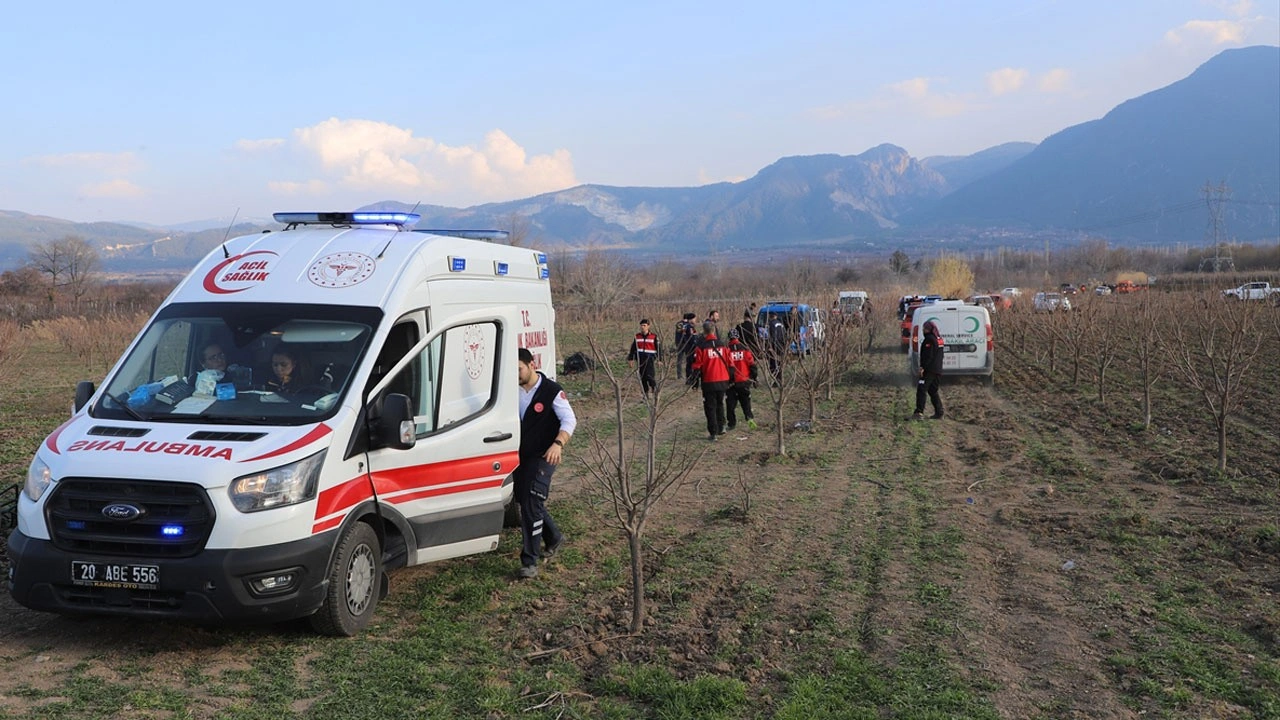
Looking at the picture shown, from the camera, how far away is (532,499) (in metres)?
7.15

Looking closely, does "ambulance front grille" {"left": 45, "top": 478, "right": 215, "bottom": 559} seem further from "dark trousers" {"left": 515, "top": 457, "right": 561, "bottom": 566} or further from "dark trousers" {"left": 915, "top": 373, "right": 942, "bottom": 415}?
"dark trousers" {"left": 915, "top": 373, "right": 942, "bottom": 415}

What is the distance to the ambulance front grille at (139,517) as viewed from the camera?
16.7ft

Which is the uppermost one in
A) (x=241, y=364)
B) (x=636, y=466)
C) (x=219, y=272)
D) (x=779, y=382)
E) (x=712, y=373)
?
(x=219, y=272)

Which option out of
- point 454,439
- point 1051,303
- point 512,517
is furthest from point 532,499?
point 1051,303

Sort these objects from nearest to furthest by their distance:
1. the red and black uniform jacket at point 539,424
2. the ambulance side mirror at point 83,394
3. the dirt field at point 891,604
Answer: the dirt field at point 891,604 → the ambulance side mirror at point 83,394 → the red and black uniform jacket at point 539,424

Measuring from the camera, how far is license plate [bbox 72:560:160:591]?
507cm

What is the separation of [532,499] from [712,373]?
285 inches

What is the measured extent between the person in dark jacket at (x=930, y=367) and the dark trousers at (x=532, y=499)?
9.87 metres

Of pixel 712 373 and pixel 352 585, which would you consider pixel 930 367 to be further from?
pixel 352 585

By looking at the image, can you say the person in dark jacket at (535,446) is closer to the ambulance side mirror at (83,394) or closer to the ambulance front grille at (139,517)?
the ambulance front grille at (139,517)

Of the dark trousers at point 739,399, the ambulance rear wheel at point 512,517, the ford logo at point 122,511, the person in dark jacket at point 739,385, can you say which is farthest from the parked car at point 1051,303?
the ford logo at point 122,511

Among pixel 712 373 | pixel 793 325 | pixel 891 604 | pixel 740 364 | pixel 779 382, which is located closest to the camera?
pixel 891 604

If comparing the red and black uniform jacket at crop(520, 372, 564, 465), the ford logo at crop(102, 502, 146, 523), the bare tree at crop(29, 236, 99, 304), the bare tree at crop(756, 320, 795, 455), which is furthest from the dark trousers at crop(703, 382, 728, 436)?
the bare tree at crop(29, 236, 99, 304)

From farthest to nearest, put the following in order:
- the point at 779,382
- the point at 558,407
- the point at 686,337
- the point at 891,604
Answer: the point at 686,337
the point at 779,382
the point at 558,407
the point at 891,604
